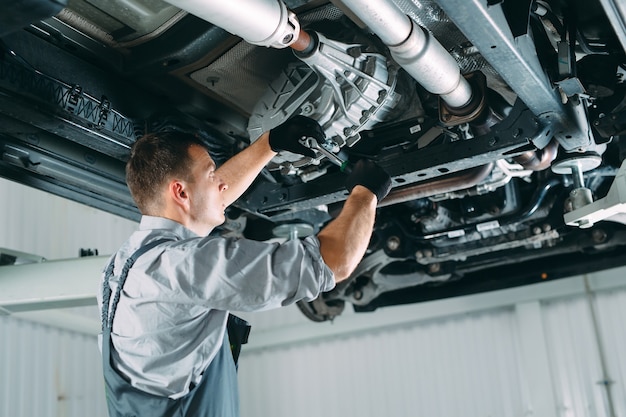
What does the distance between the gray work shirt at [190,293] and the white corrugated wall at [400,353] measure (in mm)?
3222

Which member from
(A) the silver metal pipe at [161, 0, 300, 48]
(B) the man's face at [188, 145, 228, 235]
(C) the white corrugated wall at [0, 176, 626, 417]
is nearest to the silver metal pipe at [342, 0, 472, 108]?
(A) the silver metal pipe at [161, 0, 300, 48]

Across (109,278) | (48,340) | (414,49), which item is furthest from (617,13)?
(48,340)

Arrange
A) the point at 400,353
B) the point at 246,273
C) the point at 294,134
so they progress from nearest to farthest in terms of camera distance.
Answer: the point at 246,273 → the point at 294,134 → the point at 400,353

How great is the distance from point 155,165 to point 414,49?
0.89m

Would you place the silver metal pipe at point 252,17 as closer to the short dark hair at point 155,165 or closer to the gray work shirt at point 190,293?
the short dark hair at point 155,165

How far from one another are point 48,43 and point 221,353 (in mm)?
1199

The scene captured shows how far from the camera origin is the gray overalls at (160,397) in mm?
2199

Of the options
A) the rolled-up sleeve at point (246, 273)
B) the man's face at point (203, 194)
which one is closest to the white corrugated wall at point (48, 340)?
the man's face at point (203, 194)

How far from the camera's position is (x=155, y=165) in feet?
7.91

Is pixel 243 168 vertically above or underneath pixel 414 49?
underneath

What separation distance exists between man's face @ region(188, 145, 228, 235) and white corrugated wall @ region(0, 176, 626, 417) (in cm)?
317

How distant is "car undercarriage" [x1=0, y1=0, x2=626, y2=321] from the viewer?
7.81 feet

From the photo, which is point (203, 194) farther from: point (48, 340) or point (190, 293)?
point (48, 340)

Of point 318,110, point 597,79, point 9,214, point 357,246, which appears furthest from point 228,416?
point 9,214
